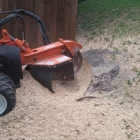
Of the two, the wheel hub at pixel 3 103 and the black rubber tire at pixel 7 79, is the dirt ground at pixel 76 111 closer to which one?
the wheel hub at pixel 3 103

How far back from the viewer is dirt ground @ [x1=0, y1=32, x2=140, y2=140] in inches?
136

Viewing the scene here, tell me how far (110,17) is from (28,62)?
163 inches

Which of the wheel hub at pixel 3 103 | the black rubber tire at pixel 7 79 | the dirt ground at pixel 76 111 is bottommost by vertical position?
the dirt ground at pixel 76 111

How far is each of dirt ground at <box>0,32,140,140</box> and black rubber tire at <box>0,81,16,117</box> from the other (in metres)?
0.06

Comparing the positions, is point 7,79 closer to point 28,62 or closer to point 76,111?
point 28,62

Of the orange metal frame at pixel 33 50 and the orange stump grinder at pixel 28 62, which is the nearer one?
the orange stump grinder at pixel 28 62

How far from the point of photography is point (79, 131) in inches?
136

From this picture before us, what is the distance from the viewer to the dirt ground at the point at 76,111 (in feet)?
11.3

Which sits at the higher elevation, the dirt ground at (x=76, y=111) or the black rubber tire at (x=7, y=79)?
the black rubber tire at (x=7, y=79)

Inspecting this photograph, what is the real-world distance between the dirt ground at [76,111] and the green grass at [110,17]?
7.64ft

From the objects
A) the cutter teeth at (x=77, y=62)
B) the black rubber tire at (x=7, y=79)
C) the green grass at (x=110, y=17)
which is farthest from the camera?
the green grass at (x=110, y=17)

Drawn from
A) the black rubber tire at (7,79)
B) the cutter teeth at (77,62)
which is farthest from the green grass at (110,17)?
the black rubber tire at (7,79)

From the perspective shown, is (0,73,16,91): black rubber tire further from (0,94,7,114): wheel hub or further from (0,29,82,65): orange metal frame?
(0,29,82,65): orange metal frame

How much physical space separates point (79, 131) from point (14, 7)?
3.38 meters
